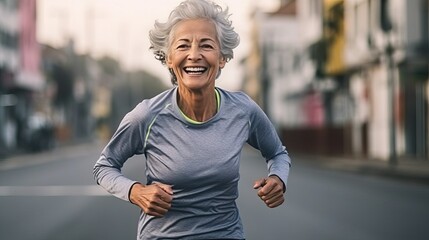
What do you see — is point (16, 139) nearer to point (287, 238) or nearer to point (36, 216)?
point (36, 216)

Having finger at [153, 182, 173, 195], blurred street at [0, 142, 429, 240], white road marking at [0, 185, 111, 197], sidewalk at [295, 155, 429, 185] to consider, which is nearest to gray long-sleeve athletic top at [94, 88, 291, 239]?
finger at [153, 182, 173, 195]

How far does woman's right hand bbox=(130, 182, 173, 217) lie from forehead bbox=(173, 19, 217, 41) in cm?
48

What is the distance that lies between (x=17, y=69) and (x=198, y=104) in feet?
173

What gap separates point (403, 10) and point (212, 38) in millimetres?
30729

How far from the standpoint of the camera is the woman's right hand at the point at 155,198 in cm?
283

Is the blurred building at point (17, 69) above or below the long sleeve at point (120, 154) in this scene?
above

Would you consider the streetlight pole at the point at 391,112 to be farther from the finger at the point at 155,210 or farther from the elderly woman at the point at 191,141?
the finger at the point at 155,210

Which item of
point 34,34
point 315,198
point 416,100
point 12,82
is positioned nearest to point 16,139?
point 12,82

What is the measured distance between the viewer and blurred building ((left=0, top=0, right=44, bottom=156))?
50.2 metres

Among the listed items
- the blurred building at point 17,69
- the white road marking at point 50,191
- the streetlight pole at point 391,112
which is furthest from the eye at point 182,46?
the blurred building at point 17,69

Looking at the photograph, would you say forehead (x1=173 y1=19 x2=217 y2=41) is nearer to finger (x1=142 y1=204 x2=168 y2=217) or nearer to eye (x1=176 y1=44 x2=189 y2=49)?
eye (x1=176 y1=44 x2=189 y2=49)

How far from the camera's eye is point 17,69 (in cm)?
5444

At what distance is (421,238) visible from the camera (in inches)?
417

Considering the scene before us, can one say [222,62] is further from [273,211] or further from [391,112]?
[391,112]
